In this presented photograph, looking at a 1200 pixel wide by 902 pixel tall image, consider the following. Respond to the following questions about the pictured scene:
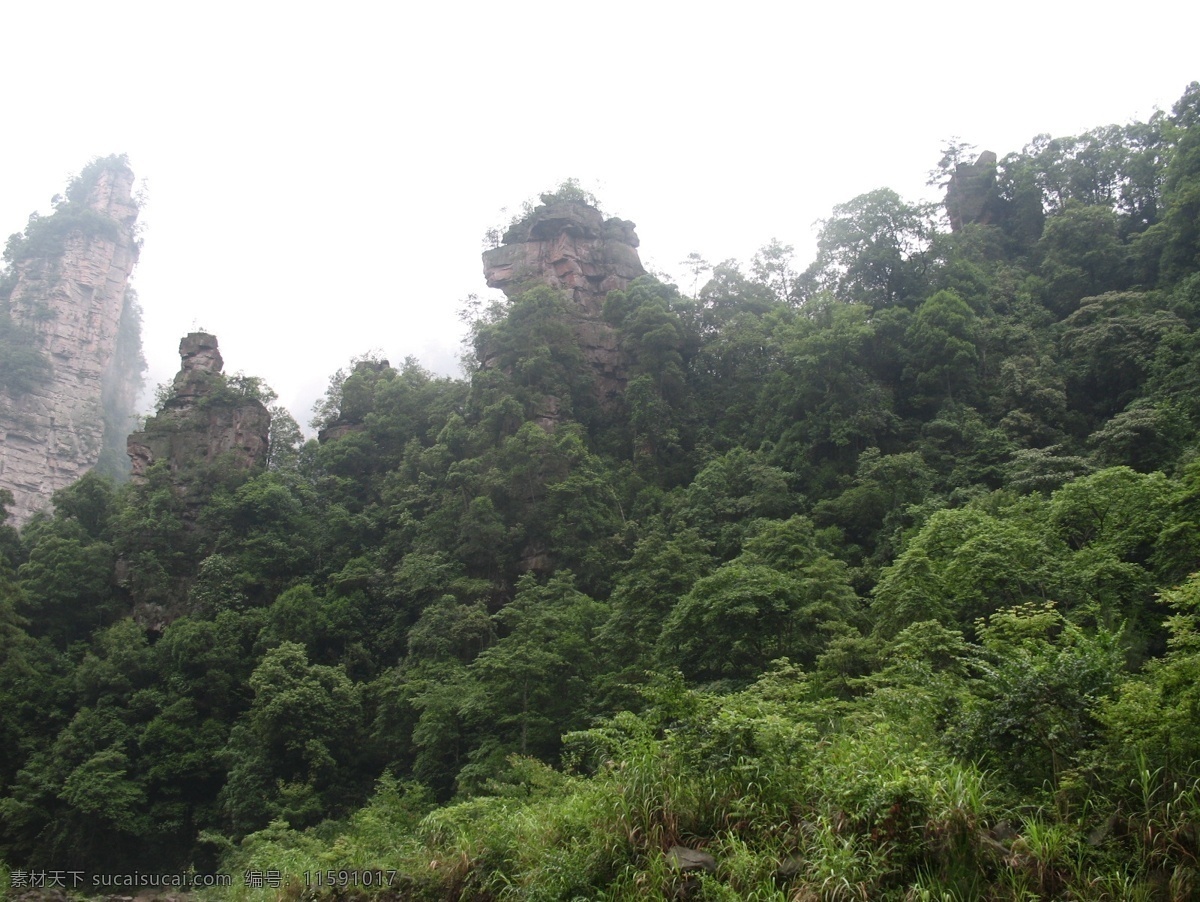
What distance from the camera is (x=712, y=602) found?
14969 millimetres

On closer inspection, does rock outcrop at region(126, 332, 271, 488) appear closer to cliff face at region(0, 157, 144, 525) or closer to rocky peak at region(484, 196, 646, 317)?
rocky peak at region(484, 196, 646, 317)

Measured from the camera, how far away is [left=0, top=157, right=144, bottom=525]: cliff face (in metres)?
46.3

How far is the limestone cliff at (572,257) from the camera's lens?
37.9m

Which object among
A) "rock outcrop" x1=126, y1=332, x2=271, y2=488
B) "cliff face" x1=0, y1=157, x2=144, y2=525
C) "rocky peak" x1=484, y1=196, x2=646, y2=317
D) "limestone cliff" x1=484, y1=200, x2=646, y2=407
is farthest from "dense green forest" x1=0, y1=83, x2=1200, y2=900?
"cliff face" x1=0, y1=157, x2=144, y2=525

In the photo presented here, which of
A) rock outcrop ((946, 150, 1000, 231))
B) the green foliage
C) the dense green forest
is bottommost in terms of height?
the dense green forest

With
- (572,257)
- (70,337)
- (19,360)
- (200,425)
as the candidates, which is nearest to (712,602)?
(200,425)

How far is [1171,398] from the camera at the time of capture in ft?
67.7

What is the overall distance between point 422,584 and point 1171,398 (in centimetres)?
2213

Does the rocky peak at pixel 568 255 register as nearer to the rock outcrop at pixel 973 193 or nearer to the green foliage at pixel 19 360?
the rock outcrop at pixel 973 193

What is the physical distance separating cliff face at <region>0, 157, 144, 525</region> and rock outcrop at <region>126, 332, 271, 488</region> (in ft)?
65.1

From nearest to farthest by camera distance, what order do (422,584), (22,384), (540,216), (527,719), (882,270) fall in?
(527,719) → (422,584) → (882,270) → (540,216) → (22,384)

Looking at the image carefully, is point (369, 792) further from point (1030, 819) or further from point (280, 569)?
point (1030, 819)

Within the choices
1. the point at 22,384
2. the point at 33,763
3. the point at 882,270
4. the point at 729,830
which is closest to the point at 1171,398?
the point at 882,270

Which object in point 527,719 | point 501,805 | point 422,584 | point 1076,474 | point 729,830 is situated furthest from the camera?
point 422,584
